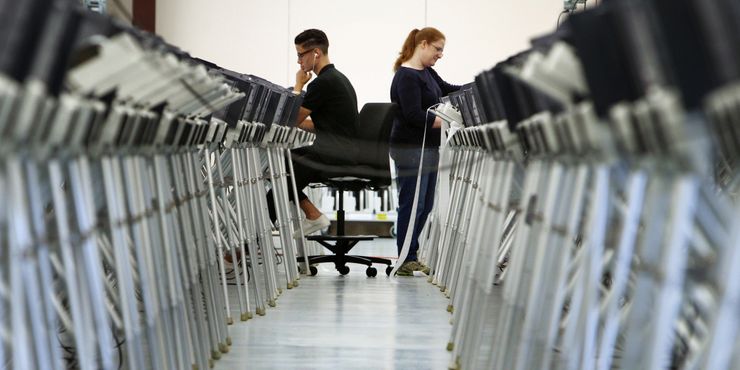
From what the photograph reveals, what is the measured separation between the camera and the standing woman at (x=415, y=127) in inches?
273

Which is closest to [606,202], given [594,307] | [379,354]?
[594,307]

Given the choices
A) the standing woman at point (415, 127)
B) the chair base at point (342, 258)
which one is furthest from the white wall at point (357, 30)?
the chair base at point (342, 258)

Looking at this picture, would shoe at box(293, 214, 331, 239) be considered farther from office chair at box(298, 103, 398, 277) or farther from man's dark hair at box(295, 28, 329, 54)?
man's dark hair at box(295, 28, 329, 54)

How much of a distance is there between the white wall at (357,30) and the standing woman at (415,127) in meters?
4.58

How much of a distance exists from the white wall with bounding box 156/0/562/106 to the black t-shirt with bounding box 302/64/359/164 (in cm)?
460

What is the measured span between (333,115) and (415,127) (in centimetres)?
53

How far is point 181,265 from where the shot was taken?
11.0 feet

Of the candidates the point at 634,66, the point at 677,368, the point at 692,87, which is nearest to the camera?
the point at 692,87

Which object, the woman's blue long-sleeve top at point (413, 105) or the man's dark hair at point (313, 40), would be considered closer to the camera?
the woman's blue long-sleeve top at point (413, 105)

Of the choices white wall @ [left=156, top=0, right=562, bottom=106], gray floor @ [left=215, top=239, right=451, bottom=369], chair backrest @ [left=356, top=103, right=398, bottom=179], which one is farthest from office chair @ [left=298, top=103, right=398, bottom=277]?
white wall @ [left=156, top=0, right=562, bottom=106]

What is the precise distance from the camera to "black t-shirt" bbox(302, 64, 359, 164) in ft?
23.0

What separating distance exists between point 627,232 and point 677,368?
4.84 ft

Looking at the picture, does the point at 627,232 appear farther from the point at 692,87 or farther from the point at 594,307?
the point at 692,87

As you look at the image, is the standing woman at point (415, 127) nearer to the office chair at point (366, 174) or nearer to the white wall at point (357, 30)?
the office chair at point (366, 174)
